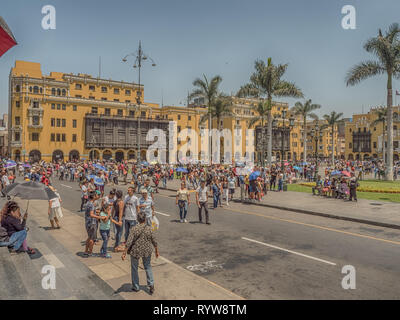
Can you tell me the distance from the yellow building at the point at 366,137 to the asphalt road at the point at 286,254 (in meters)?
89.4

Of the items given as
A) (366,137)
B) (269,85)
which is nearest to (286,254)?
(269,85)

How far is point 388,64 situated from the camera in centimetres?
2766

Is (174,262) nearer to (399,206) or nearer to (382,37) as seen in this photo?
(399,206)

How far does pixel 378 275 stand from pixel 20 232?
849 cm

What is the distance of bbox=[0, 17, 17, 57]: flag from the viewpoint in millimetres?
5045

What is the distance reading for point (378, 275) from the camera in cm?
690

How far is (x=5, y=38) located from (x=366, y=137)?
10523 centimetres

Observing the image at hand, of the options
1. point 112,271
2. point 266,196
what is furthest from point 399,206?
point 112,271

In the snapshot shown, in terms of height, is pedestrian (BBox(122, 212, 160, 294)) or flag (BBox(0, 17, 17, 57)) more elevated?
flag (BBox(0, 17, 17, 57))

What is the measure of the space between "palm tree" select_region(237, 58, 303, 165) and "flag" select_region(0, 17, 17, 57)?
80.9ft

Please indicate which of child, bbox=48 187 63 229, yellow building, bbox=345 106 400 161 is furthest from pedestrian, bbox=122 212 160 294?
yellow building, bbox=345 106 400 161

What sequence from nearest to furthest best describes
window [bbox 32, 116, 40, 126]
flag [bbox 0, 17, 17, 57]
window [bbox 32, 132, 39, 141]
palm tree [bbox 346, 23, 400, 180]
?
flag [bbox 0, 17, 17, 57], palm tree [bbox 346, 23, 400, 180], window [bbox 32, 116, 40, 126], window [bbox 32, 132, 39, 141]

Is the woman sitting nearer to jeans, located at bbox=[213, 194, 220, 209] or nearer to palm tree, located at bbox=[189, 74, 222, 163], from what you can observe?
jeans, located at bbox=[213, 194, 220, 209]

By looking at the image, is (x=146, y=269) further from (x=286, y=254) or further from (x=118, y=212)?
(x=286, y=254)
